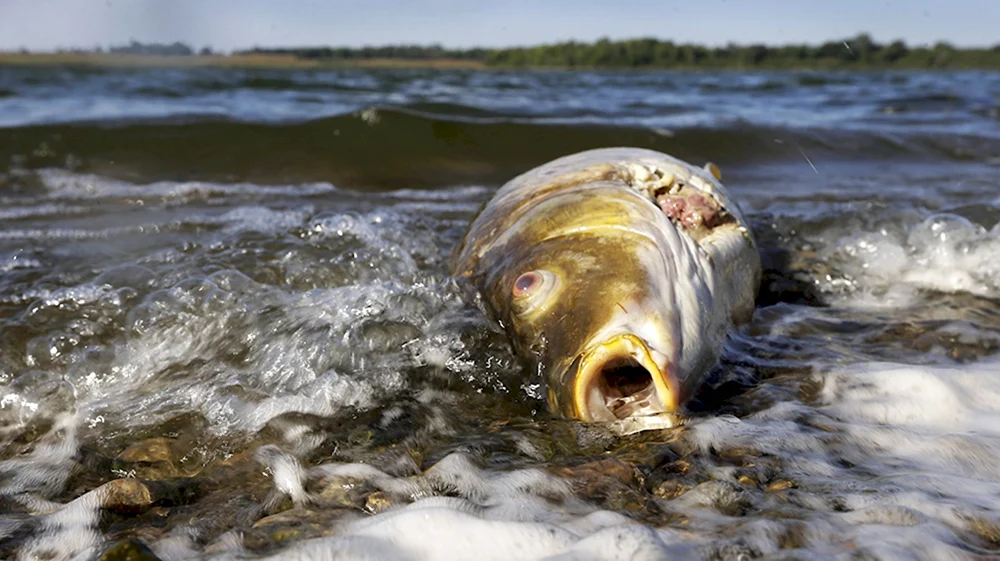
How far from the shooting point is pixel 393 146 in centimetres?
890

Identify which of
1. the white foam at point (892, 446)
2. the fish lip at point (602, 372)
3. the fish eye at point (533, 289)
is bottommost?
the white foam at point (892, 446)

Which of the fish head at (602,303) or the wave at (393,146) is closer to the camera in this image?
the fish head at (602,303)

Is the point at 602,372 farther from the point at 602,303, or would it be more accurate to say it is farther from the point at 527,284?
the point at 527,284

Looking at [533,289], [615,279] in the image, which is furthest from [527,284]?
[615,279]

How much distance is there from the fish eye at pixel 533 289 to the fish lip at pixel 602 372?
13.8 inches

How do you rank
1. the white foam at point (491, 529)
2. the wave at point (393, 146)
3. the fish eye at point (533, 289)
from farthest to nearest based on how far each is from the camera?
the wave at point (393, 146) → the fish eye at point (533, 289) → the white foam at point (491, 529)

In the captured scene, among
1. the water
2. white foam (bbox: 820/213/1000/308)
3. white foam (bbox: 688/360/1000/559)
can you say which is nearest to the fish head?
the water

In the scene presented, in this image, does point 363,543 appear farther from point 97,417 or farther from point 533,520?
point 97,417

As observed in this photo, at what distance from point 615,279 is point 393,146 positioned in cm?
664

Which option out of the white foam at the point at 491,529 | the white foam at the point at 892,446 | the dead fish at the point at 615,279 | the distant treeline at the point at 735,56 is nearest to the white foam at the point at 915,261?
the dead fish at the point at 615,279

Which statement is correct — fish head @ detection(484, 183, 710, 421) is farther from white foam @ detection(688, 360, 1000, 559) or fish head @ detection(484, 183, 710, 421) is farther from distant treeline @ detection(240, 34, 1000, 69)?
distant treeline @ detection(240, 34, 1000, 69)

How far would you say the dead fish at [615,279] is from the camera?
A: 241 centimetres

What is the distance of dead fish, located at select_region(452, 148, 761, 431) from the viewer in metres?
2.41

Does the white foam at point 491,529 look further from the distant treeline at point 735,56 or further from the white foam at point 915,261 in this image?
the distant treeline at point 735,56
